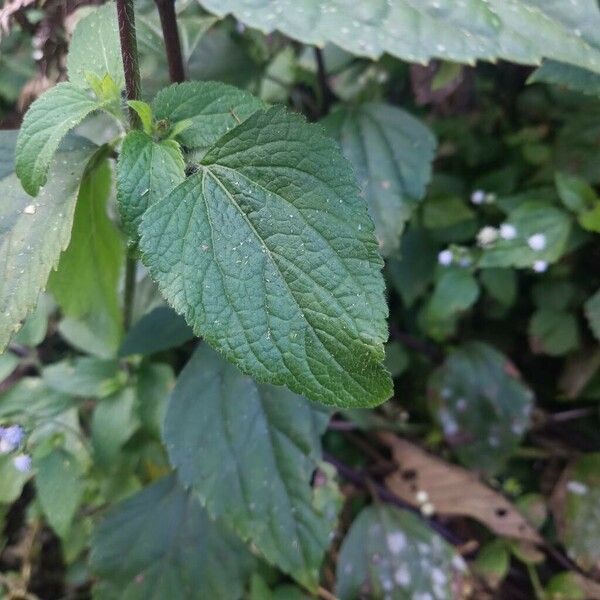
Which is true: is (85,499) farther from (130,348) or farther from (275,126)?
(275,126)

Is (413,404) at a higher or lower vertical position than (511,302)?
lower

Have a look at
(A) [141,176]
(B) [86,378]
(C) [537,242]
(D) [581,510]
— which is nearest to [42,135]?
(A) [141,176]

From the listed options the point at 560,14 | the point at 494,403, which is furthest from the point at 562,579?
the point at 560,14

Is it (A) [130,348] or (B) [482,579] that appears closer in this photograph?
(A) [130,348]

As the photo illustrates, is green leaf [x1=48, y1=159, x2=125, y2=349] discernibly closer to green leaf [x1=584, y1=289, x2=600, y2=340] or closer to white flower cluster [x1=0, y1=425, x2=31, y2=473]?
white flower cluster [x1=0, y1=425, x2=31, y2=473]

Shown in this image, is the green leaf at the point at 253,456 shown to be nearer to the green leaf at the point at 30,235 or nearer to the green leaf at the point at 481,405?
the green leaf at the point at 30,235

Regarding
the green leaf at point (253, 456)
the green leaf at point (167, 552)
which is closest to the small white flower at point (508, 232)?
the green leaf at point (253, 456)

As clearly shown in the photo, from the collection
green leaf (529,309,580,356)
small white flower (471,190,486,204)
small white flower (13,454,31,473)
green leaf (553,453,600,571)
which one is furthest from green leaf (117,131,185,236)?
green leaf (553,453,600,571)

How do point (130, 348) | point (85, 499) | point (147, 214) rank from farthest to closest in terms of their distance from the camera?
1. point (85, 499)
2. point (130, 348)
3. point (147, 214)
